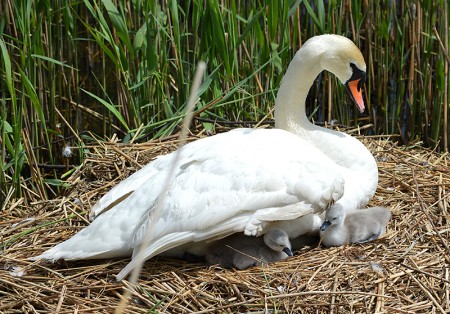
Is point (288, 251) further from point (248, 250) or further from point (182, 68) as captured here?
point (182, 68)

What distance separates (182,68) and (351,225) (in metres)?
1.75

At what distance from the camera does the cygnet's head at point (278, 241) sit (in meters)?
3.97

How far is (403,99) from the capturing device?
6336 millimetres

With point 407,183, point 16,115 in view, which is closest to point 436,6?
point 407,183

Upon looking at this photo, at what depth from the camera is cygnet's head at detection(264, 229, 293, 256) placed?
3971mm

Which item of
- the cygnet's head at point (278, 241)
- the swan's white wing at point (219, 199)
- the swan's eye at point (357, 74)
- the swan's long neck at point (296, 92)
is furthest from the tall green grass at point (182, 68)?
the cygnet's head at point (278, 241)

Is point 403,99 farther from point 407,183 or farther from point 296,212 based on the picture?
point 296,212

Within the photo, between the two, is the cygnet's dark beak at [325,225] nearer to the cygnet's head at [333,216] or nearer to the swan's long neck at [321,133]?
the cygnet's head at [333,216]

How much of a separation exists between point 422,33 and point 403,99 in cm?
73

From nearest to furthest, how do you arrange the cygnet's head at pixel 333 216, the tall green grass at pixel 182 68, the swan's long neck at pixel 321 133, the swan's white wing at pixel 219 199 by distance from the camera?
the swan's white wing at pixel 219 199 → the cygnet's head at pixel 333 216 → the swan's long neck at pixel 321 133 → the tall green grass at pixel 182 68

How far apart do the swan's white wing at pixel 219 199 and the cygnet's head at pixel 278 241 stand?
81 millimetres

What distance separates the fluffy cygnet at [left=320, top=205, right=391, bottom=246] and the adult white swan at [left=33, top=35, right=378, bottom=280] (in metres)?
0.07

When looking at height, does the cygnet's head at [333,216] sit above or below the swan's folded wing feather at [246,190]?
below

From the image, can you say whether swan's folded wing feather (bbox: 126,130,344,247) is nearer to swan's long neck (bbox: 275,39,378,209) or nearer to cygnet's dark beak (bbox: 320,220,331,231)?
cygnet's dark beak (bbox: 320,220,331,231)
